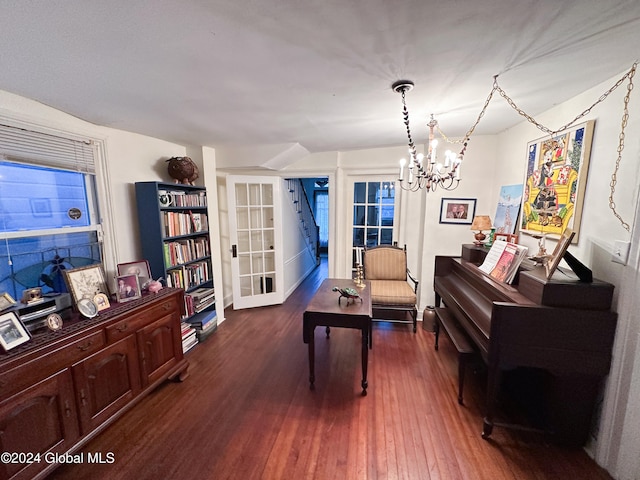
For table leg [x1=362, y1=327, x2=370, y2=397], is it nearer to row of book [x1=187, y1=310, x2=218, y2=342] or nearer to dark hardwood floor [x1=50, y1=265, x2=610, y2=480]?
dark hardwood floor [x1=50, y1=265, x2=610, y2=480]

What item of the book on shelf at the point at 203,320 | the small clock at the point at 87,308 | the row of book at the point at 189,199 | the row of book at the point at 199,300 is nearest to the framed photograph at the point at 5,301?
the small clock at the point at 87,308

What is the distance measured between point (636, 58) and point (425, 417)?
8.43 feet

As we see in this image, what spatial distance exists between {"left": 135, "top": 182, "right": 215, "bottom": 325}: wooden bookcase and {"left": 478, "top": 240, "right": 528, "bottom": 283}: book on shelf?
297 cm

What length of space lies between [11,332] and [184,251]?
4.86 feet

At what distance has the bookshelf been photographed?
2.42m

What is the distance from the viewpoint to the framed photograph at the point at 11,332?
1.28 m

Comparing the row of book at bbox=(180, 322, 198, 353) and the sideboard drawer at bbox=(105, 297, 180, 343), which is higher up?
the sideboard drawer at bbox=(105, 297, 180, 343)

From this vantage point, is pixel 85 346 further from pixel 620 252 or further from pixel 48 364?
pixel 620 252

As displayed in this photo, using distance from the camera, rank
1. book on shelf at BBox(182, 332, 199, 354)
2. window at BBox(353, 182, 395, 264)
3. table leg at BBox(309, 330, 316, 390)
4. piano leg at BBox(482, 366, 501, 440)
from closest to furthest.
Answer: piano leg at BBox(482, 366, 501, 440) < table leg at BBox(309, 330, 316, 390) < book on shelf at BBox(182, 332, 199, 354) < window at BBox(353, 182, 395, 264)

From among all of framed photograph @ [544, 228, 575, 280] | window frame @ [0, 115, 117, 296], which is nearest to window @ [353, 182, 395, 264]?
framed photograph @ [544, 228, 575, 280]

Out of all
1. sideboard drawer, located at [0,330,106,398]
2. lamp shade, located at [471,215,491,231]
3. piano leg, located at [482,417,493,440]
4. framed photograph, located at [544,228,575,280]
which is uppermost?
lamp shade, located at [471,215,491,231]

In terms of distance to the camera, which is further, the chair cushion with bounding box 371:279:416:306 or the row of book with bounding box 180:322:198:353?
the chair cushion with bounding box 371:279:416:306

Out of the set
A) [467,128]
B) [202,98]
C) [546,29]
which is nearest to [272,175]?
[202,98]

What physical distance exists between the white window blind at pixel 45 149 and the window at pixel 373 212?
9.98 feet
